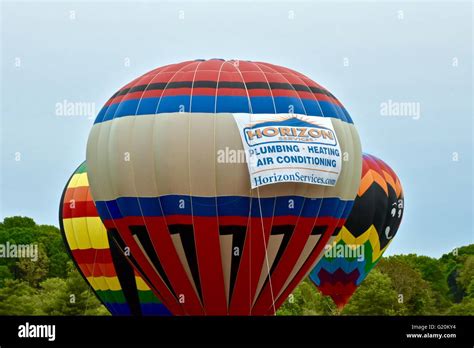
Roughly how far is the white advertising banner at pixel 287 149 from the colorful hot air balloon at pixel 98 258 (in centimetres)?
900

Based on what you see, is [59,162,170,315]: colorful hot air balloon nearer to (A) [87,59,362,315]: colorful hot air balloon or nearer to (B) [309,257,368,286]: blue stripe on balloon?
(A) [87,59,362,315]: colorful hot air balloon

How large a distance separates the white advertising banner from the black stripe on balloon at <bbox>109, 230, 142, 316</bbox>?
960 centimetres

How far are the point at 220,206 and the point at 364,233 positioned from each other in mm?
15517

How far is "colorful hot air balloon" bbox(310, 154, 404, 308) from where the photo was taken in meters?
42.7

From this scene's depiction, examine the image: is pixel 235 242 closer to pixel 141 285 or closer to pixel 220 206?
pixel 220 206

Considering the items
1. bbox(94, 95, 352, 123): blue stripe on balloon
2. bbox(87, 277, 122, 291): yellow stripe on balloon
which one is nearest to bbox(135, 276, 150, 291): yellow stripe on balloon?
bbox(87, 277, 122, 291): yellow stripe on balloon

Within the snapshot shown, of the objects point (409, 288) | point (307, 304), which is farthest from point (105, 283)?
A: point (409, 288)

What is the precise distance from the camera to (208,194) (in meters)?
28.2

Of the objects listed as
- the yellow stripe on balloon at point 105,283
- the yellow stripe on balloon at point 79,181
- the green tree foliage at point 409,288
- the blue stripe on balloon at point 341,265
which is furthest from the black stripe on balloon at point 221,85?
the green tree foliage at point 409,288

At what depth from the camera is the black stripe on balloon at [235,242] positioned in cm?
2836

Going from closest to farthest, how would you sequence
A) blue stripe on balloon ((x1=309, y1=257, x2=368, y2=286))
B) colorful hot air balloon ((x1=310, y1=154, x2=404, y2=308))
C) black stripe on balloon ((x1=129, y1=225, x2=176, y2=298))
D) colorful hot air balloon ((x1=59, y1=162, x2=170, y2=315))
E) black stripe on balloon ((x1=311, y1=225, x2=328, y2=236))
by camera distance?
black stripe on balloon ((x1=129, y1=225, x2=176, y2=298)) → black stripe on balloon ((x1=311, y1=225, x2=328, y2=236)) → colorful hot air balloon ((x1=59, y1=162, x2=170, y2=315)) → colorful hot air balloon ((x1=310, y1=154, x2=404, y2=308)) → blue stripe on balloon ((x1=309, y1=257, x2=368, y2=286))

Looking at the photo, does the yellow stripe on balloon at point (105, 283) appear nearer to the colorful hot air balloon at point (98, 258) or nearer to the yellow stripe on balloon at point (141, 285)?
the colorful hot air balloon at point (98, 258)

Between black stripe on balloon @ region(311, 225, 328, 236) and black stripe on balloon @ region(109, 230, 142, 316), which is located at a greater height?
black stripe on balloon @ region(311, 225, 328, 236)
